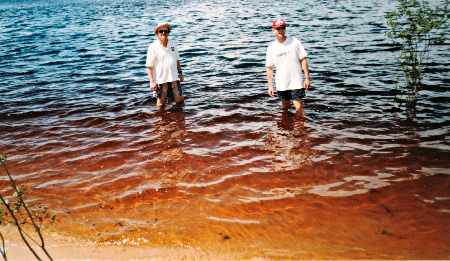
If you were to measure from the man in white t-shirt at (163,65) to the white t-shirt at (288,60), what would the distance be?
2.51 metres

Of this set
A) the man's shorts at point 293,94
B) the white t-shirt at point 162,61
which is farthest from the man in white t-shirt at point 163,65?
the man's shorts at point 293,94

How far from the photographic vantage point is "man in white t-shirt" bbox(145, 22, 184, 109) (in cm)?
917

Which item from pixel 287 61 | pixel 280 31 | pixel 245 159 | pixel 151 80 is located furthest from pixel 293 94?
pixel 151 80

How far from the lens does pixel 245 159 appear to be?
289 inches

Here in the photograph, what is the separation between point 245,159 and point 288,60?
2484 millimetres

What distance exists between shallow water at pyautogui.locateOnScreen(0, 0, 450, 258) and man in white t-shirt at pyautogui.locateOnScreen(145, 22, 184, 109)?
2.62 feet

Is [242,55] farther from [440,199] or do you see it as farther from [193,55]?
[440,199]

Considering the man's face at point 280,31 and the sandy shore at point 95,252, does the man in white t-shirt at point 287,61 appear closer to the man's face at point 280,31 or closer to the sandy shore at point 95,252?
the man's face at point 280,31

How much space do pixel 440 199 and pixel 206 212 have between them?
343 centimetres

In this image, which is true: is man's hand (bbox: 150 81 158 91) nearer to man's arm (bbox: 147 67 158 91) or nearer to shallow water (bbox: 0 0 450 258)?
man's arm (bbox: 147 67 158 91)

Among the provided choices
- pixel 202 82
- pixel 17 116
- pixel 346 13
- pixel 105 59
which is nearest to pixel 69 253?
pixel 17 116

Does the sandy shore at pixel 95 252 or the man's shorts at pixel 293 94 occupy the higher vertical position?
the man's shorts at pixel 293 94

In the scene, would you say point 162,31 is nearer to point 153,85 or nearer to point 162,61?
point 162,61

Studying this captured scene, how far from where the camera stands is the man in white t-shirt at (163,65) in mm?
9172
